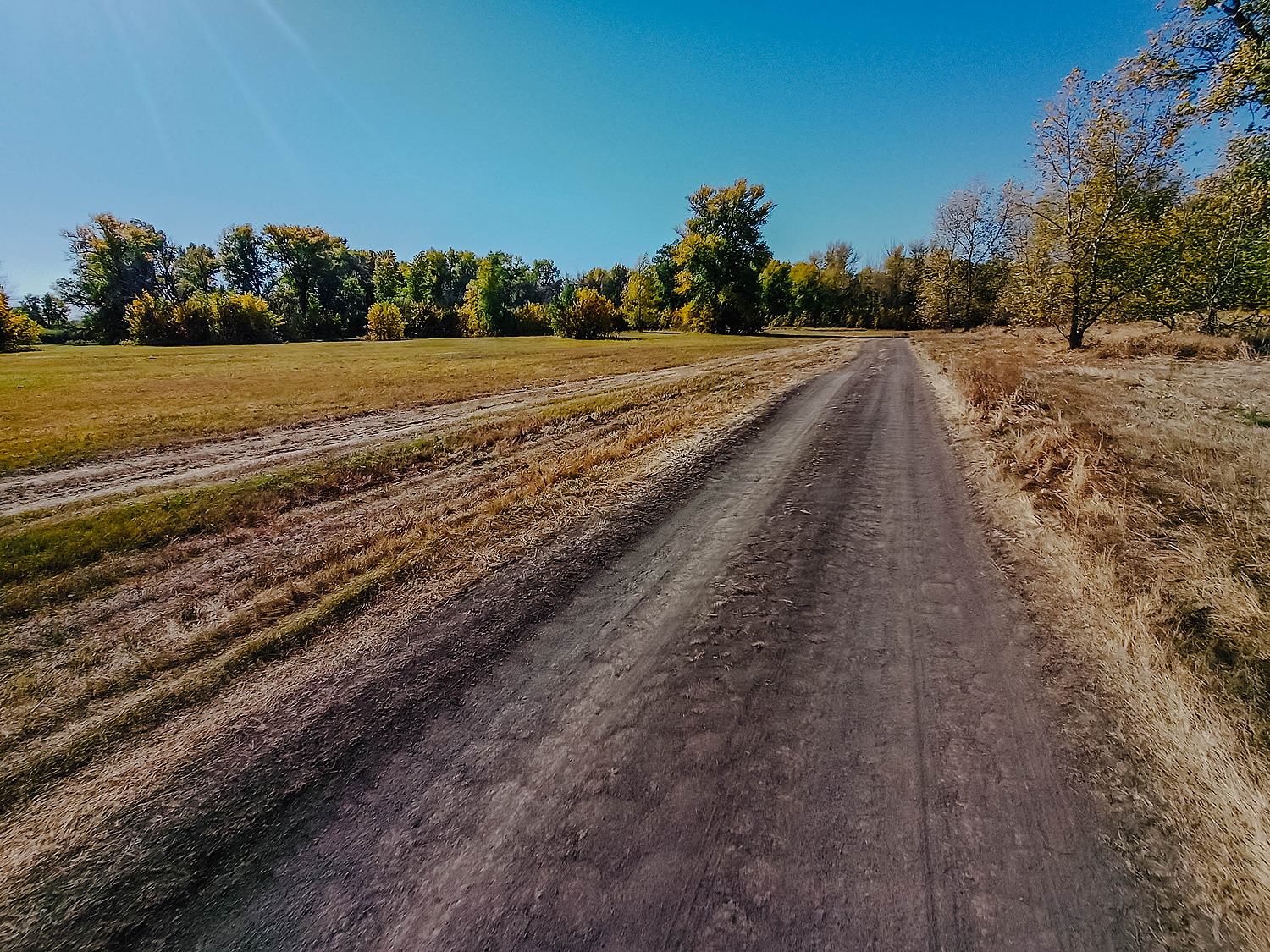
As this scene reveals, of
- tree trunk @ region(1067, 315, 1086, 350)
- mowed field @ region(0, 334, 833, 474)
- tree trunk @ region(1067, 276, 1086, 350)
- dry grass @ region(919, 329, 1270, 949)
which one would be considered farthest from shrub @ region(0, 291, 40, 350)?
tree trunk @ region(1067, 315, 1086, 350)

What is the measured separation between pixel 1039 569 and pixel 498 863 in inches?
206

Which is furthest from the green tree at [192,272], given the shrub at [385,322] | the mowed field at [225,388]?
the mowed field at [225,388]

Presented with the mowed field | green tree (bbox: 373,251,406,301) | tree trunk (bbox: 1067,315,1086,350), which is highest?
green tree (bbox: 373,251,406,301)

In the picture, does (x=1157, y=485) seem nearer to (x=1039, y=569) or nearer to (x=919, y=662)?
(x=1039, y=569)

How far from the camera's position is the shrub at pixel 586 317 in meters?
52.7

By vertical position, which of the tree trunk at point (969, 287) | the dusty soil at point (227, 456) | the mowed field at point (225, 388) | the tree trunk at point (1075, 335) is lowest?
the dusty soil at point (227, 456)

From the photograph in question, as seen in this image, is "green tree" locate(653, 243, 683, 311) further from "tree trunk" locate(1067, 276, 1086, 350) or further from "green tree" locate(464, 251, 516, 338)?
"tree trunk" locate(1067, 276, 1086, 350)

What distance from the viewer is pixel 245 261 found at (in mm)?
79188

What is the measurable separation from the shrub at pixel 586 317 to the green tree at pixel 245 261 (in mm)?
59071

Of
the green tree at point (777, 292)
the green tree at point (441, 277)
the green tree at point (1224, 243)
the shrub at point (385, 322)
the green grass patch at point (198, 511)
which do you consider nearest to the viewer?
the green grass patch at point (198, 511)

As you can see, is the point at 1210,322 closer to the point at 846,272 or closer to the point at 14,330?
the point at 846,272

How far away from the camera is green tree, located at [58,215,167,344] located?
2404 inches

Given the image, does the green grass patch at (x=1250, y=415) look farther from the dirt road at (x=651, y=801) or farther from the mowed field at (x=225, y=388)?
the mowed field at (x=225, y=388)

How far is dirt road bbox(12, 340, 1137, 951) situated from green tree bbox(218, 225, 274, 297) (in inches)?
3965
